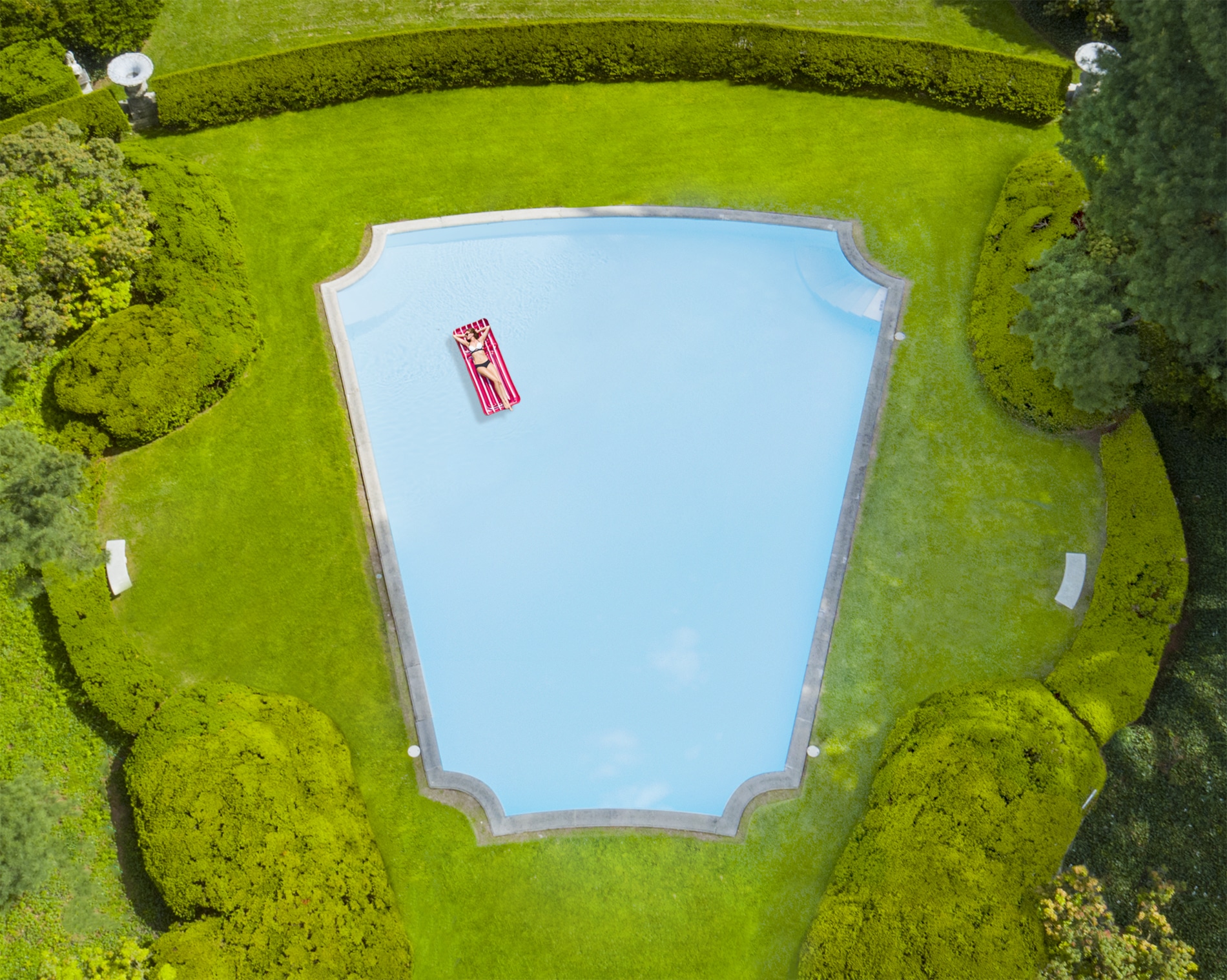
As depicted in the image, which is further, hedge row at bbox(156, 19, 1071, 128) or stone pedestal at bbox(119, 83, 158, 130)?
hedge row at bbox(156, 19, 1071, 128)

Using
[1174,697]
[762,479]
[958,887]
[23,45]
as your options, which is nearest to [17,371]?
[23,45]

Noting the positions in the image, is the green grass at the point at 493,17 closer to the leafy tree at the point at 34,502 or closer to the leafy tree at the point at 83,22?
the leafy tree at the point at 83,22

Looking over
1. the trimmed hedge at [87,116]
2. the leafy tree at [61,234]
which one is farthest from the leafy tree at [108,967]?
the trimmed hedge at [87,116]

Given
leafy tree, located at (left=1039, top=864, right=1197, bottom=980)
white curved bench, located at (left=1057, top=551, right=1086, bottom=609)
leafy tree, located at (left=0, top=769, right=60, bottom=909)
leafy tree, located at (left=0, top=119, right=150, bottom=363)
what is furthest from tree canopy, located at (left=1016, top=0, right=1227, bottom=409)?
leafy tree, located at (left=0, top=769, right=60, bottom=909)

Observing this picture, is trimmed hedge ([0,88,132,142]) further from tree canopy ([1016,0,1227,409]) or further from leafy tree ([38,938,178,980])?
tree canopy ([1016,0,1227,409])

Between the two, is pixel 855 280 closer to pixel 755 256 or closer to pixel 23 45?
pixel 755 256

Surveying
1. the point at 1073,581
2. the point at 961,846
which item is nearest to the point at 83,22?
the point at 1073,581
